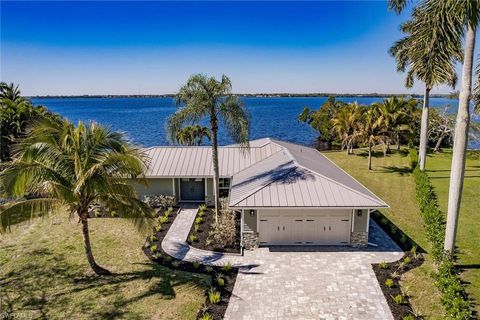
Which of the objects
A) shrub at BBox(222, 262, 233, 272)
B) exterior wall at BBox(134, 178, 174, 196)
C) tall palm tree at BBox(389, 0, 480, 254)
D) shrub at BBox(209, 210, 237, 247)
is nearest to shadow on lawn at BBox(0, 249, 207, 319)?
shrub at BBox(222, 262, 233, 272)

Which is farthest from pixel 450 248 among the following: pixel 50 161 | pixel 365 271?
pixel 50 161

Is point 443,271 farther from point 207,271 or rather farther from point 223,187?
point 223,187

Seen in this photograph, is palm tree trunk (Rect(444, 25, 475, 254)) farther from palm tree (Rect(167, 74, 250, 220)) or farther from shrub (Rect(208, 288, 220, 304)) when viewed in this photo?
shrub (Rect(208, 288, 220, 304))

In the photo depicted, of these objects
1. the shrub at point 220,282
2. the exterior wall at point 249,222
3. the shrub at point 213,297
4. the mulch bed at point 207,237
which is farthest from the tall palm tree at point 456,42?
the mulch bed at point 207,237

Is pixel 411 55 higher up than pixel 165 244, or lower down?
higher up

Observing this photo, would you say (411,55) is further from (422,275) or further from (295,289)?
(295,289)

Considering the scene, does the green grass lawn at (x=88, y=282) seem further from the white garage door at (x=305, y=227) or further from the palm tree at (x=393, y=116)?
the palm tree at (x=393, y=116)

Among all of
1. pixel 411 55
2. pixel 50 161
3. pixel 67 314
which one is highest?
pixel 411 55
